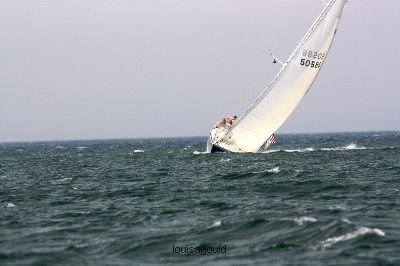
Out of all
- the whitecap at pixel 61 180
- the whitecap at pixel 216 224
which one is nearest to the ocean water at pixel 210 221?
the whitecap at pixel 216 224

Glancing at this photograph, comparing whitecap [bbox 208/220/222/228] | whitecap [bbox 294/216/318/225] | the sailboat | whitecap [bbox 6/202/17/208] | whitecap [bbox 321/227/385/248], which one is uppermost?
the sailboat

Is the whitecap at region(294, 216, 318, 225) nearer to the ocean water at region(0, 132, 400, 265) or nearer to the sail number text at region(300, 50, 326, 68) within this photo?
the ocean water at region(0, 132, 400, 265)

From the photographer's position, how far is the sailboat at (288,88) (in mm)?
62094

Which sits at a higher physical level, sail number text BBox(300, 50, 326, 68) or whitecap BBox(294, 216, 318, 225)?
sail number text BBox(300, 50, 326, 68)

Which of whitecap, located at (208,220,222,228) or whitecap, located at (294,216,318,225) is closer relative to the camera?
whitecap, located at (294,216,318,225)

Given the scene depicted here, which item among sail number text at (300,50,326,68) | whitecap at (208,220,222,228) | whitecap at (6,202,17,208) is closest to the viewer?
whitecap at (208,220,222,228)

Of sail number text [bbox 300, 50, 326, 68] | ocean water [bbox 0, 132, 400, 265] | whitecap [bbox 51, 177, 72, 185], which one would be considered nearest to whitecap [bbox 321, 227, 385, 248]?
ocean water [bbox 0, 132, 400, 265]

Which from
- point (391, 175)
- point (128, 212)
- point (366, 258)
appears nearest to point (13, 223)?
point (128, 212)

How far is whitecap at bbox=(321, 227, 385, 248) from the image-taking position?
1956cm

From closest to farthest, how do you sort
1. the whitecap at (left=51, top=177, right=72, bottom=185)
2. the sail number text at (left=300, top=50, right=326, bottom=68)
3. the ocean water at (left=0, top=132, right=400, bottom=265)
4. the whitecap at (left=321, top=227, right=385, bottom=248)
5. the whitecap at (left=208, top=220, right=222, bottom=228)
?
the ocean water at (left=0, top=132, right=400, bottom=265), the whitecap at (left=321, top=227, right=385, bottom=248), the whitecap at (left=208, top=220, right=222, bottom=228), the whitecap at (left=51, top=177, right=72, bottom=185), the sail number text at (left=300, top=50, right=326, bottom=68)

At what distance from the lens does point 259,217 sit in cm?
2388

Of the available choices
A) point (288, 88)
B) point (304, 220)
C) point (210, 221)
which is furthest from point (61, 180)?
point (304, 220)

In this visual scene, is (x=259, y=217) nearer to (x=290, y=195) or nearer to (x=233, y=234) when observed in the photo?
(x=233, y=234)

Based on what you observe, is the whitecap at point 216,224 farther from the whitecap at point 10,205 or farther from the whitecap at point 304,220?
the whitecap at point 10,205
